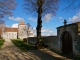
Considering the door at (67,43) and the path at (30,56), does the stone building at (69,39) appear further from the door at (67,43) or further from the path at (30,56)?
the path at (30,56)

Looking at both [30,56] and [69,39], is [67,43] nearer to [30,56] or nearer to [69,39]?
[69,39]

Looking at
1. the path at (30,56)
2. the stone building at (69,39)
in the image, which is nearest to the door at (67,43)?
the stone building at (69,39)

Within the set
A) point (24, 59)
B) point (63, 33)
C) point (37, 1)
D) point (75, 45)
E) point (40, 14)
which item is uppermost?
point (37, 1)

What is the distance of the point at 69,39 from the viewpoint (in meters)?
13.3

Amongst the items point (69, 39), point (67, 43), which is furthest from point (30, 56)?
point (69, 39)

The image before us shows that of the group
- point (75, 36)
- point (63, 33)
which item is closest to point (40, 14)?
point (63, 33)

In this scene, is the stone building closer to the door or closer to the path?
the door

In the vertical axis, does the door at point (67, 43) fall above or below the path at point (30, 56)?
above

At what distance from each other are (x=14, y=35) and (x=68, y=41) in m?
102

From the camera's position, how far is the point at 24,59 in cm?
1138

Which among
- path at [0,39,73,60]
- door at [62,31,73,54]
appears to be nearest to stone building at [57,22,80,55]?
door at [62,31,73,54]

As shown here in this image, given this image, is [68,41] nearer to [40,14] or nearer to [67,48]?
[67,48]

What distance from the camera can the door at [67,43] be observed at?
1317 centimetres

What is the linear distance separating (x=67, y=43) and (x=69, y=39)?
0.52m
